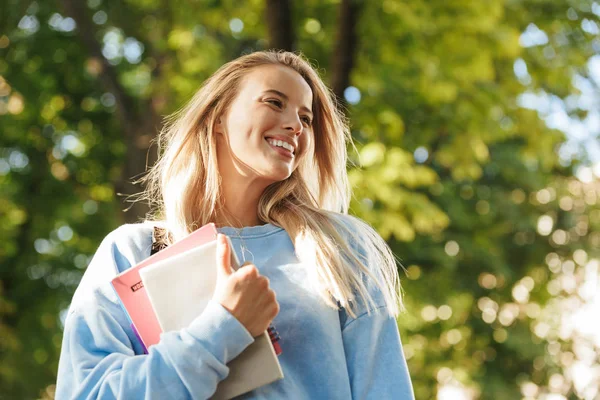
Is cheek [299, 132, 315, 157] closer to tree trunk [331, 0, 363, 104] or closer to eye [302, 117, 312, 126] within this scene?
eye [302, 117, 312, 126]

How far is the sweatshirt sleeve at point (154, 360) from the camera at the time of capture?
2.08 metres

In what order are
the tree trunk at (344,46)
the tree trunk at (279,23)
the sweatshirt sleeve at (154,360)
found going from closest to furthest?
1. the sweatshirt sleeve at (154,360)
2. the tree trunk at (279,23)
3. the tree trunk at (344,46)

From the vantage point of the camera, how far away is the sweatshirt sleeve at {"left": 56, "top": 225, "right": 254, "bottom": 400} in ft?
6.83

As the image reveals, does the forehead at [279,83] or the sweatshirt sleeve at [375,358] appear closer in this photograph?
the sweatshirt sleeve at [375,358]

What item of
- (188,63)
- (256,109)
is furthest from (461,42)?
(256,109)

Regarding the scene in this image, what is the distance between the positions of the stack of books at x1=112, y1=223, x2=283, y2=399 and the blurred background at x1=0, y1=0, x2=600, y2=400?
7.68 feet

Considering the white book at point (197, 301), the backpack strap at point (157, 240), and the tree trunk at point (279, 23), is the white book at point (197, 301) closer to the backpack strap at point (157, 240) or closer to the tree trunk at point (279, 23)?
the backpack strap at point (157, 240)

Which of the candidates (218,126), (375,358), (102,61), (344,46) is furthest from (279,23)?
(375,358)

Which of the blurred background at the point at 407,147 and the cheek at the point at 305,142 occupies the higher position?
the cheek at the point at 305,142

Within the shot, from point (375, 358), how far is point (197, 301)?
19.6 inches

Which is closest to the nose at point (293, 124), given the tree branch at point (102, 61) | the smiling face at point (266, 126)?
the smiling face at point (266, 126)

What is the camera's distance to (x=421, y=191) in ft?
34.5

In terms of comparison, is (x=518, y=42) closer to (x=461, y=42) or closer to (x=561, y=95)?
(x=461, y=42)

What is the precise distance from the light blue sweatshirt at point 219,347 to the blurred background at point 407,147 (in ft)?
6.84
